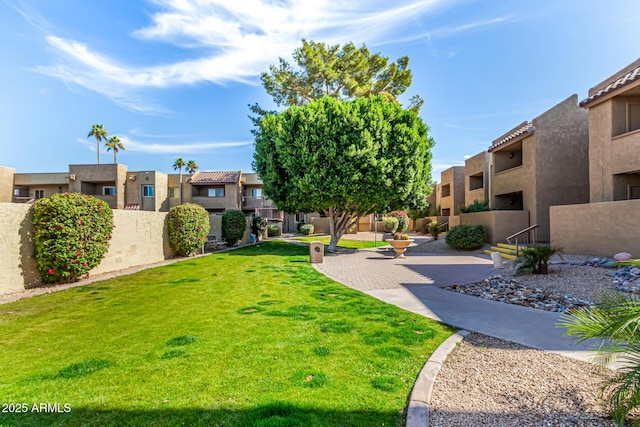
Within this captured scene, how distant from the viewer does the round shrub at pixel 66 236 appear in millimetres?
8938

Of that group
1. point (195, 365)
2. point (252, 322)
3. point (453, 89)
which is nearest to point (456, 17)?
point (453, 89)

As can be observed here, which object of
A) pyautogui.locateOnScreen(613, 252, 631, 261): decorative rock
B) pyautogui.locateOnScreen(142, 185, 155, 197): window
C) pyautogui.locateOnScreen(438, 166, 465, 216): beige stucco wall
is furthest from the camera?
pyautogui.locateOnScreen(142, 185, 155, 197): window

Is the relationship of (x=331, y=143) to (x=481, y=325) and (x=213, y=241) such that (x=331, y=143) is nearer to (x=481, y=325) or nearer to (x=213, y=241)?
(x=213, y=241)

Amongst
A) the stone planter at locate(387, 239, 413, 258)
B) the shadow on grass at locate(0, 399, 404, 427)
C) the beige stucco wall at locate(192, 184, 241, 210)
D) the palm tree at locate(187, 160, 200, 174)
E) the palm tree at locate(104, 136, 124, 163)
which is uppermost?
the palm tree at locate(104, 136, 124, 163)

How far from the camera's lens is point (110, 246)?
466 inches

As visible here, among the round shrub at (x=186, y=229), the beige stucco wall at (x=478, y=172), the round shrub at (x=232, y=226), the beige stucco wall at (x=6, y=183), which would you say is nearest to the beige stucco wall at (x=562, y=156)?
the beige stucco wall at (x=478, y=172)

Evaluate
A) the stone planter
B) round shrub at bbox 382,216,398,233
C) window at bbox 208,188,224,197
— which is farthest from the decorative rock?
window at bbox 208,188,224,197

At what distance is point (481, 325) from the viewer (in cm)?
573

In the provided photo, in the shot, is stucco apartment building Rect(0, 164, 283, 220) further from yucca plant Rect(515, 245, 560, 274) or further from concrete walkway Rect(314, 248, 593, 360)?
yucca plant Rect(515, 245, 560, 274)

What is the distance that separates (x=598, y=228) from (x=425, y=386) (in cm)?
1238

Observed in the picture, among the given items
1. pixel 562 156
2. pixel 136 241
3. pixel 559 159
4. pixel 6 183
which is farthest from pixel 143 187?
pixel 562 156

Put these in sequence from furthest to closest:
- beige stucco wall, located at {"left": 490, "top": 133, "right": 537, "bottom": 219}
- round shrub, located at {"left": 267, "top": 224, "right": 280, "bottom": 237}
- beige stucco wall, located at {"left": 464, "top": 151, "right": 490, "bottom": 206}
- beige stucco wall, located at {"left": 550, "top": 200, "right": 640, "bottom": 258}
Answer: round shrub, located at {"left": 267, "top": 224, "right": 280, "bottom": 237} → beige stucco wall, located at {"left": 464, "top": 151, "right": 490, "bottom": 206} → beige stucco wall, located at {"left": 490, "top": 133, "right": 537, "bottom": 219} → beige stucco wall, located at {"left": 550, "top": 200, "right": 640, "bottom": 258}

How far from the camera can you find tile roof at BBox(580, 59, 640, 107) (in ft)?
38.1

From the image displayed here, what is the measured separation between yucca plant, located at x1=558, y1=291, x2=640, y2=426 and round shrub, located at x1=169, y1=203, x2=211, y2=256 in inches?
649
